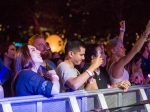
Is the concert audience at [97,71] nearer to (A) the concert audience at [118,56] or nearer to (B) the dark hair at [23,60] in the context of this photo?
(A) the concert audience at [118,56]

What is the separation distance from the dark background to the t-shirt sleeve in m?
17.3

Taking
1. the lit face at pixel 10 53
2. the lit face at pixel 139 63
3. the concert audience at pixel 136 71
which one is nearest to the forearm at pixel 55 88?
the lit face at pixel 10 53

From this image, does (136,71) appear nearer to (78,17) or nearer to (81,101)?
(81,101)

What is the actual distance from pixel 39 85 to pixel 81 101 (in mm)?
634

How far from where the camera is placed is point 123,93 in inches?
A: 184

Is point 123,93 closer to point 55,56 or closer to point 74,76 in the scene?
point 74,76

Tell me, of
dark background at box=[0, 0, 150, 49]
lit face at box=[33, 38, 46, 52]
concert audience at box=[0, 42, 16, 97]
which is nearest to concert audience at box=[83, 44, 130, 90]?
lit face at box=[33, 38, 46, 52]

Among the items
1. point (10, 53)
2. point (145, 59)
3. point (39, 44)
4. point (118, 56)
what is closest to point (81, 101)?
point (39, 44)

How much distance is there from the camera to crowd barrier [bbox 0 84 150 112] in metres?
3.55

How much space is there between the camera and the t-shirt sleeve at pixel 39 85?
3.71 meters

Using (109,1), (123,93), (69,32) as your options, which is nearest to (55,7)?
(69,32)

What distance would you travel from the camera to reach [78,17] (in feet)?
90.4

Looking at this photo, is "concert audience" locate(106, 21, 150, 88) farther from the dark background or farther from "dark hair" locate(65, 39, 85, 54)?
the dark background

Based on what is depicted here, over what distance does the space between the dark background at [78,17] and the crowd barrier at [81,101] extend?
53.8 ft
